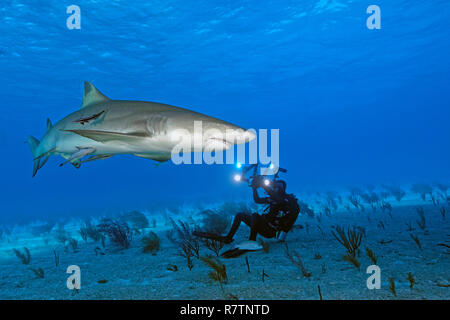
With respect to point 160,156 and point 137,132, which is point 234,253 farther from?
point 137,132

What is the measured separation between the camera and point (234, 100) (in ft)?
167

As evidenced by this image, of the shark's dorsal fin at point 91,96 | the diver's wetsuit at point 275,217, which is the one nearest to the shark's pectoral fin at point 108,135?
the shark's dorsal fin at point 91,96

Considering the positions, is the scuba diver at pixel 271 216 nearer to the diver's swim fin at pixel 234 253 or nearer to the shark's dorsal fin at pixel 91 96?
the diver's swim fin at pixel 234 253

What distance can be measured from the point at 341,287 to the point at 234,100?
50.3 metres

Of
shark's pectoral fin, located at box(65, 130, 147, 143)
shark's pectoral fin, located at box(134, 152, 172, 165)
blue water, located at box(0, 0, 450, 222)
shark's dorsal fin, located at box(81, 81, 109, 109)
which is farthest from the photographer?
blue water, located at box(0, 0, 450, 222)

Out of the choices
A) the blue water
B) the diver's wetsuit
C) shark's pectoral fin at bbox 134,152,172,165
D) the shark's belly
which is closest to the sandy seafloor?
the diver's wetsuit

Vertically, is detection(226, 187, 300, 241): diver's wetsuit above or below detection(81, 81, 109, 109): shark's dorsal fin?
below

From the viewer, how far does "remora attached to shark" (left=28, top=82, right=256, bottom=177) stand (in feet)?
8.28

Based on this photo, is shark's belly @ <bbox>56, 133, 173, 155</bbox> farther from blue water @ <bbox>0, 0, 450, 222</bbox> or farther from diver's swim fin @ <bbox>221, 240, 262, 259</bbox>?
blue water @ <bbox>0, 0, 450, 222</bbox>

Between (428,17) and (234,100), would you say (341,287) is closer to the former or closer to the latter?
(428,17)

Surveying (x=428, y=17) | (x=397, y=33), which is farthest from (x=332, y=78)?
(x=428, y=17)

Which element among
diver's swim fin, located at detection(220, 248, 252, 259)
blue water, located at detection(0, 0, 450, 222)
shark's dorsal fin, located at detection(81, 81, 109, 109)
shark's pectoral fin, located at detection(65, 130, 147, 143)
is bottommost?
diver's swim fin, located at detection(220, 248, 252, 259)

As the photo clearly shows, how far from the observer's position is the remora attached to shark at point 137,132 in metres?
2.52
